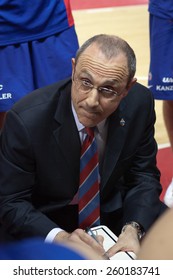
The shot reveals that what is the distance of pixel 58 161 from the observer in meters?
1.76

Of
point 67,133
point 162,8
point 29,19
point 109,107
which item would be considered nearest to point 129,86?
point 109,107

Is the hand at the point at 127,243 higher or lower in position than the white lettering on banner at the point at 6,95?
lower

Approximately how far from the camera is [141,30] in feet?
17.9

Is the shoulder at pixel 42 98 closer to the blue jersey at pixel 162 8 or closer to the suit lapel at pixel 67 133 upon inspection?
the suit lapel at pixel 67 133

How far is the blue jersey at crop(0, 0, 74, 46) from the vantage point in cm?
221

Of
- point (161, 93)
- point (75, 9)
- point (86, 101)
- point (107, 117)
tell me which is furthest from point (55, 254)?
point (75, 9)

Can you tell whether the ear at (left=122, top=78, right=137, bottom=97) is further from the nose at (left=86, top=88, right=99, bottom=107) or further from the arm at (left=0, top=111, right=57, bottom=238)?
the arm at (left=0, top=111, right=57, bottom=238)

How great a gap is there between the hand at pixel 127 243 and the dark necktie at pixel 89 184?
12 centimetres

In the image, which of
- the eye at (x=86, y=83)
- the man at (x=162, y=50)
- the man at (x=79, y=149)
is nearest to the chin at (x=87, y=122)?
the man at (x=79, y=149)

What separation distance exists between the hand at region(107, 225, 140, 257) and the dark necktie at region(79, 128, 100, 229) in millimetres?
120

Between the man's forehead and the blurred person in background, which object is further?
the blurred person in background

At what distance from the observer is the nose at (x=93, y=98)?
1648mm

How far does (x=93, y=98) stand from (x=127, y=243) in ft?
1.42

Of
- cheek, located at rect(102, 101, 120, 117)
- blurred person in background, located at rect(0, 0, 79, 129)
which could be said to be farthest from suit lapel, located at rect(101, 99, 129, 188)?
blurred person in background, located at rect(0, 0, 79, 129)
